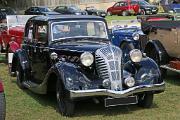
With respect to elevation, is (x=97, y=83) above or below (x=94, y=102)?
above

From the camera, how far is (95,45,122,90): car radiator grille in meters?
7.55

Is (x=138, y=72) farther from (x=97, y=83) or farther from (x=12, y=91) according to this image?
(x=12, y=91)

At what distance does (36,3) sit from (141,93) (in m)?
47.2

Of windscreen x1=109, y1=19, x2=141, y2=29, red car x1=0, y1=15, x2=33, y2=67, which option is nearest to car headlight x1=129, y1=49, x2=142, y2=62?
red car x1=0, y1=15, x2=33, y2=67

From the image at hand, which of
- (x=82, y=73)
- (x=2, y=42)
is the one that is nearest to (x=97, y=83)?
(x=82, y=73)

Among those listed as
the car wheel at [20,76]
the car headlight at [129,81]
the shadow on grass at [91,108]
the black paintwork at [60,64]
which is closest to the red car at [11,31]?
the car wheel at [20,76]

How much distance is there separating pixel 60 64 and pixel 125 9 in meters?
40.1

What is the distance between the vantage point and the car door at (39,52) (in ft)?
28.9

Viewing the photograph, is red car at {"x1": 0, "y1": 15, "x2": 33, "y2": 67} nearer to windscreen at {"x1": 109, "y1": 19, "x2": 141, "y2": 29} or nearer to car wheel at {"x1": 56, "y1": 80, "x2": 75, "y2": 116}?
windscreen at {"x1": 109, "y1": 19, "x2": 141, "y2": 29}

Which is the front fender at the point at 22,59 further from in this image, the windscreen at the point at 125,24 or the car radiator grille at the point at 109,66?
the windscreen at the point at 125,24

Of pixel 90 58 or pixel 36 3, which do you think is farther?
pixel 36 3

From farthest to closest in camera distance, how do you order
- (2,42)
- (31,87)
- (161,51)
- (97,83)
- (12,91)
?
(2,42) < (161,51) < (12,91) < (31,87) < (97,83)

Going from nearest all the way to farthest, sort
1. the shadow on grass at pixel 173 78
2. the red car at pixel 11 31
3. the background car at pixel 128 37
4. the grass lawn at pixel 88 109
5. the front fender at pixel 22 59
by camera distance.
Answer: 1. the grass lawn at pixel 88 109
2. the front fender at pixel 22 59
3. the shadow on grass at pixel 173 78
4. the background car at pixel 128 37
5. the red car at pixel 11 31

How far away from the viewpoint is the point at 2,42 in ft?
51.5
